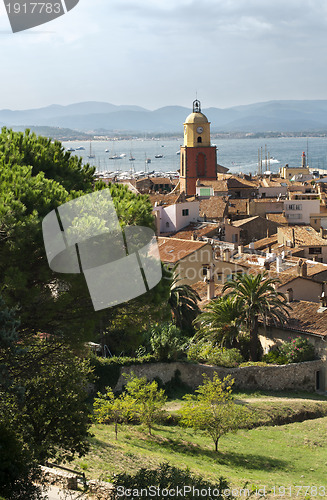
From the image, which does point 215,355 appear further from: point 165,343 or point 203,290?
point 203,290

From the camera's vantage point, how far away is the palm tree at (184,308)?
24.7 m

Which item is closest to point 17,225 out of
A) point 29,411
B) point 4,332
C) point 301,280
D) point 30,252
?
point 30,252

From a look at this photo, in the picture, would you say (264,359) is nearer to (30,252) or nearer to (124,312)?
(124,312)

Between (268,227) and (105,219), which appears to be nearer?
(105,219)

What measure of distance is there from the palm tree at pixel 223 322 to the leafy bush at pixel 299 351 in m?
1.85

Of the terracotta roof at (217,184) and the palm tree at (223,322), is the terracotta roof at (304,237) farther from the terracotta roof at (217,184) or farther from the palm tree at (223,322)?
the terracotta roof at (217,184)

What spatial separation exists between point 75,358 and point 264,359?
12.4 meters

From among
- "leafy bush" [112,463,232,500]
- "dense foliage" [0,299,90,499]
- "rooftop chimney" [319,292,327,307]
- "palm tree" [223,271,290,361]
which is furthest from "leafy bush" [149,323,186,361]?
"leafy bush" [112,463,232,500]

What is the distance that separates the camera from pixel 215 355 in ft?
74.2

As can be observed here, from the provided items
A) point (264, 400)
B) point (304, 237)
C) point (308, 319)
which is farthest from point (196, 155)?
point (264, 400)

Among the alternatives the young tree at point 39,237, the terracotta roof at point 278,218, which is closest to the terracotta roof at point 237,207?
the terracotta roof at point 278,218

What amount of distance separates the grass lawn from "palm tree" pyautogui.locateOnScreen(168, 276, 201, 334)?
21.8ft

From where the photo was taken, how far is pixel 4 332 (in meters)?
10.0

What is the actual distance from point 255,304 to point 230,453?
27.1 ft
